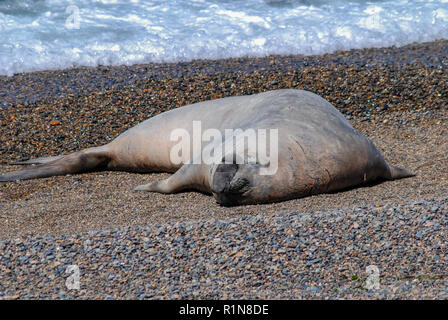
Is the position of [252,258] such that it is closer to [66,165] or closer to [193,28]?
[66,165]

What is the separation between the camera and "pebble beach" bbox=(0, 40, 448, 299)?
8.69ft

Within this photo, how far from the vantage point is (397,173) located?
14.4 ft

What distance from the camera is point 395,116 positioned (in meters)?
6.15

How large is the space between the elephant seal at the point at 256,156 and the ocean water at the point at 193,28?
3.55 metres

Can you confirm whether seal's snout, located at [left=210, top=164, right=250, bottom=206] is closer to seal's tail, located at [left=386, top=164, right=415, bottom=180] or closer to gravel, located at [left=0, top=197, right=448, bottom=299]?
gravel, located at [left=0, top=197, right=448, bottom=299]

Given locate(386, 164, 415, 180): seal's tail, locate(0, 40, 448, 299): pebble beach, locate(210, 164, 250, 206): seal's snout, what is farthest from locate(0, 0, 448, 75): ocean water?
locate(210, 164, 250, 206): seal's snout

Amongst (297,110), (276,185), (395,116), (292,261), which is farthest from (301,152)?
(395,116)

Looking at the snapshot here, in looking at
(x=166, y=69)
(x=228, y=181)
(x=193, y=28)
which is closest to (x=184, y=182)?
(x=228, y=181)

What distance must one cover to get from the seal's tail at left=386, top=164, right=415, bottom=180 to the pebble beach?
0.36ft

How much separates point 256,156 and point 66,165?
226 centimetres

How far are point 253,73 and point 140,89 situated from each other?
1312 millimetres

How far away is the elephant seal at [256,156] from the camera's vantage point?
3719 mm

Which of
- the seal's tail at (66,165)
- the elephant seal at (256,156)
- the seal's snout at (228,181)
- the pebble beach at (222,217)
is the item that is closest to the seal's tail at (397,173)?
the elephant seal at (256,156)

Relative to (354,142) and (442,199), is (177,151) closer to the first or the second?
(354,142)
